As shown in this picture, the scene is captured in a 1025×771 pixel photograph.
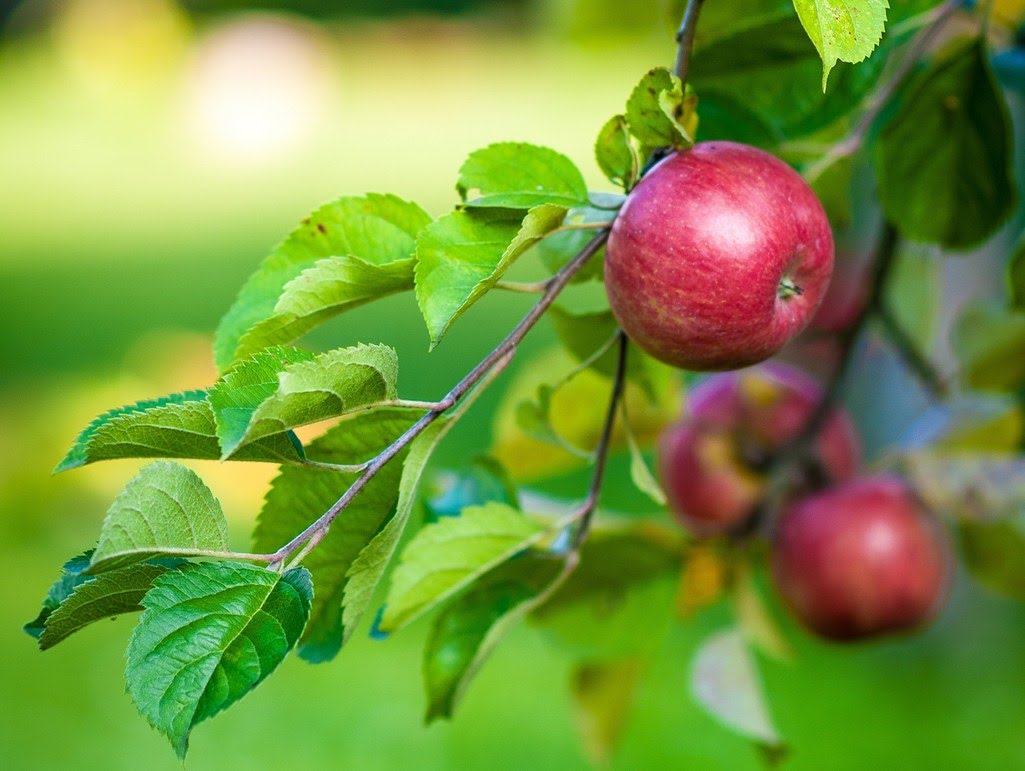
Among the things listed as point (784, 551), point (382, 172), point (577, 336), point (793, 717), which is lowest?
point (382, 172)

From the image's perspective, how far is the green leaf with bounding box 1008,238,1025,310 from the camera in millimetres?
784

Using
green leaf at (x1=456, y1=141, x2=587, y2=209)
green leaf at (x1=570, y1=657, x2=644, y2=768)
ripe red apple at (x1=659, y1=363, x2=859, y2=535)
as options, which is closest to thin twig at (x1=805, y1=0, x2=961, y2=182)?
green leaf at (x1=456, y1=141, x2=587, y2=209)

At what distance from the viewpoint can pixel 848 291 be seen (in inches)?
49.0

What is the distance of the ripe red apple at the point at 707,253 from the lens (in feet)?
1.81

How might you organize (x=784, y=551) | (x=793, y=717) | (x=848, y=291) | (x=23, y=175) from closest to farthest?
1. (x=784, y=551)
2. (x=848, y=291)
3. (x=793, y=717)
4. (x=23, y=175)

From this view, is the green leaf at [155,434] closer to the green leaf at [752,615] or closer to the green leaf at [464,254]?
the green leaf at [464,254]

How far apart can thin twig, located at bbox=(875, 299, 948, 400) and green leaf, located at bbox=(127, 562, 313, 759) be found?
677 millimetres

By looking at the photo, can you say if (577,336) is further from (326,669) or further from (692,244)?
(326,669)

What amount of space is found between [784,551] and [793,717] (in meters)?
1.25

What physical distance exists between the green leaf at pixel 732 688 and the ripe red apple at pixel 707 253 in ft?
1.35

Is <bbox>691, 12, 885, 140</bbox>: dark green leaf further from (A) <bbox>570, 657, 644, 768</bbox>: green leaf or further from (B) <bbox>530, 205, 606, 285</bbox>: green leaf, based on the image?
(A) <bbox>570, 657, 644, 768</bbox>: green leaf

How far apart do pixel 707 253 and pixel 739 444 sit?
594 mm

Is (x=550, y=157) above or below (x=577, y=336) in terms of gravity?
above

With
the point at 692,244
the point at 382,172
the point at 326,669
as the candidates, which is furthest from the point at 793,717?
the point at 382,172
